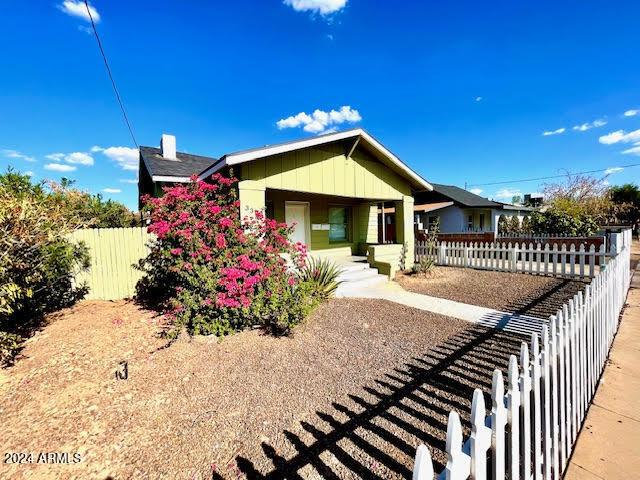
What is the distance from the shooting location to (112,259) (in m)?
7.43

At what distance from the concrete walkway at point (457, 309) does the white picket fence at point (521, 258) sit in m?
4.35

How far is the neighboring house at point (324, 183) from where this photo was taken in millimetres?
7082

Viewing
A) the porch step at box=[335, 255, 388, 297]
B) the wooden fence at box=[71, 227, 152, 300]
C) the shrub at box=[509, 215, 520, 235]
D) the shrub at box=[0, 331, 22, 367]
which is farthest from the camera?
the shrub at box=[509, 215, 520, 235]

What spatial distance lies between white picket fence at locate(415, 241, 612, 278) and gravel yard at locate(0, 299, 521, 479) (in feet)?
20.5

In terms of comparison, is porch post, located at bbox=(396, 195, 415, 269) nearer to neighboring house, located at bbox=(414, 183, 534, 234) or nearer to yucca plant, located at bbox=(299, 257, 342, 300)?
yucca plant, located at bbox=(299, 257, 342, 300)

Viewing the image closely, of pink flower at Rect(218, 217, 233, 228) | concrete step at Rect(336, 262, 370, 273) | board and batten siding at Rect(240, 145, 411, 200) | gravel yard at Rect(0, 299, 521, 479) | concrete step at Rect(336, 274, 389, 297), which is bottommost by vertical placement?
gravel yard at Rect(0, 299, 521, 479)

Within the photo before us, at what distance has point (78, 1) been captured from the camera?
5.87 meters

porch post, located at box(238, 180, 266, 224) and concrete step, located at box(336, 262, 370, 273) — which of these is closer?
porch post, located at box(238, 180, 266, 224)

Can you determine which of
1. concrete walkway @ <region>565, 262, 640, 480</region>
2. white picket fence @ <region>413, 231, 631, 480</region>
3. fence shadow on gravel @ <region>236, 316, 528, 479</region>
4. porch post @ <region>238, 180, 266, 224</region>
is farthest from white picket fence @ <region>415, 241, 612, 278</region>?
porch post @ <region>238, 180, 266, 224</region>

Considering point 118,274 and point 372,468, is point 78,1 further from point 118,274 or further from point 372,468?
point 372,468

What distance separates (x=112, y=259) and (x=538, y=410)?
876 cm

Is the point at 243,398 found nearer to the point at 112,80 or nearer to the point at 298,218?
the point at 298,218

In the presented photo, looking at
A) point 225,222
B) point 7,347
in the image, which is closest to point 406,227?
point 225,222

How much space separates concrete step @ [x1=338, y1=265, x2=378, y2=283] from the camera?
880 cm
